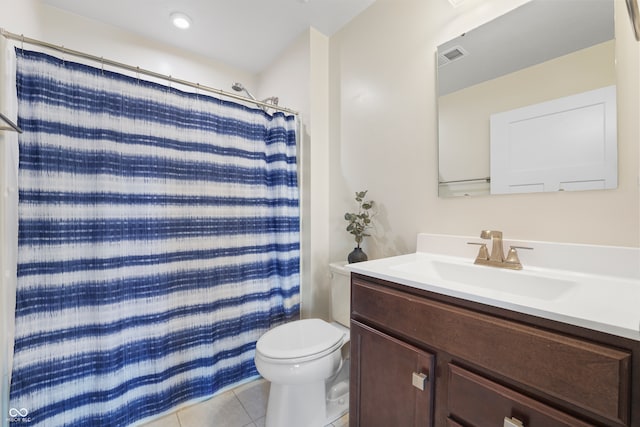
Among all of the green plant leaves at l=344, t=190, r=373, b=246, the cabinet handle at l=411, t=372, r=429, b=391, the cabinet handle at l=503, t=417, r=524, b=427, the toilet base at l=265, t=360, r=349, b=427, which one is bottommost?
the toilet base at l=265, t=360, r=349, b=427

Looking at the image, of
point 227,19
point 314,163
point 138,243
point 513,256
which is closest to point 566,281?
point 513,256

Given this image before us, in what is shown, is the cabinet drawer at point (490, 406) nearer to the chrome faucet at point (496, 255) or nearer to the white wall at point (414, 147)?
the chrome faucet at point (496, 255)

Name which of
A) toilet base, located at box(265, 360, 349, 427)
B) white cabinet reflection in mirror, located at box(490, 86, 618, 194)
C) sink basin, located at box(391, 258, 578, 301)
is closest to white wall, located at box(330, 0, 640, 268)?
white cabinet reflection in mirror, located at box(490, 86, 618, 194)

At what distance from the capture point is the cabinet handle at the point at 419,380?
2.56 ft

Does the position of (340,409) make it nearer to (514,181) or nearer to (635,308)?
(635,308)

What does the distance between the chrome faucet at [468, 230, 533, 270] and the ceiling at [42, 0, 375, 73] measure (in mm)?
1576

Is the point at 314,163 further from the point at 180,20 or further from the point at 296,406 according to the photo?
the point at 296,406

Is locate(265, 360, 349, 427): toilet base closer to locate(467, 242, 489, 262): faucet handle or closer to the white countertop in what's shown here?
the white countertop

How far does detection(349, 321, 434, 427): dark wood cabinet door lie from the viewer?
2.59ft

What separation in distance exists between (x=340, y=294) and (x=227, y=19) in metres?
2.00

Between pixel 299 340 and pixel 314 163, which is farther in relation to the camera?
pixel 314 163

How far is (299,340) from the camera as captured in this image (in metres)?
1.27

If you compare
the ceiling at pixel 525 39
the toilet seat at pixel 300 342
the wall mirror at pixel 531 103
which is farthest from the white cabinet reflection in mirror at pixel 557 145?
the toilet seat at pixel 300 342

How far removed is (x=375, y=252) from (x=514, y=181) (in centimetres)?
82
